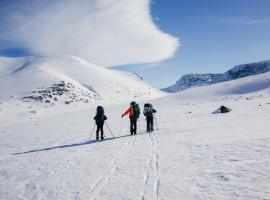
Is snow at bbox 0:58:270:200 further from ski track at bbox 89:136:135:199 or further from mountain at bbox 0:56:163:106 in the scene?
mountain at bbox 0:56:163:106

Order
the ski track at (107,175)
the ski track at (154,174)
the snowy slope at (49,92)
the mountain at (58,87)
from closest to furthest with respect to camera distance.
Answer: the ski track at (154,174) < the ski track at (107,175) < the snowy slope at (49,92) < the mountain at (58,87)

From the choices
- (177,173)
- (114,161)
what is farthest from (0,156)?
(177,173)

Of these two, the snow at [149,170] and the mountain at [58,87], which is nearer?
the snow at [149,170]

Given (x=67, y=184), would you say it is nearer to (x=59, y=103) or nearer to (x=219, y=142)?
(x=219, y=142)

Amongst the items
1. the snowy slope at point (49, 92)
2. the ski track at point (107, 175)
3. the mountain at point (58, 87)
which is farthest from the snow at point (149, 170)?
the mountain at point (58, 87)

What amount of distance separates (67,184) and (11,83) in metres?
138

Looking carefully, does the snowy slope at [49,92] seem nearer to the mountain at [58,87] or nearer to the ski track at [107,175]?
the mountain at [58,87]

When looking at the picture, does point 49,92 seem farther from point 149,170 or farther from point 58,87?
point 149,170

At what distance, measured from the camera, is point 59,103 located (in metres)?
104

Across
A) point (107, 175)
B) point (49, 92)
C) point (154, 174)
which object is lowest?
point (107, 175)

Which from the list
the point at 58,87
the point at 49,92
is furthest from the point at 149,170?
the point at 58,87

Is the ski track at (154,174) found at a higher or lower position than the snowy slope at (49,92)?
lower

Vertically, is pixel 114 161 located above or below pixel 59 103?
below

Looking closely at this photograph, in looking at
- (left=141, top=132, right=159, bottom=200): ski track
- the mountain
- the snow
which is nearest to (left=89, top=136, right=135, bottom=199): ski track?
the snow
